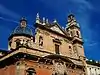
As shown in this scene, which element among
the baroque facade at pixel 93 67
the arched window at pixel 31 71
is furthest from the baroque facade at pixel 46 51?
the baroque facade at pixel 93 67

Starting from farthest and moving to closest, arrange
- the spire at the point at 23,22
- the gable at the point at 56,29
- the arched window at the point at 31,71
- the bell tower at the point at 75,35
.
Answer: the spire at the point at 23,22, the bell tower at the point at 75,35, the gable at the point at 56,29, the arched window at the point at 31,71

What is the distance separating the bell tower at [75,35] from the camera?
3406 centimetres

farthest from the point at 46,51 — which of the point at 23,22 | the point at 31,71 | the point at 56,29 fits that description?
the point at 23,22

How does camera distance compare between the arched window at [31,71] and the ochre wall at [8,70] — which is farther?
the ochre wall at [8,70]

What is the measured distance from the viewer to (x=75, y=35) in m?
34.9

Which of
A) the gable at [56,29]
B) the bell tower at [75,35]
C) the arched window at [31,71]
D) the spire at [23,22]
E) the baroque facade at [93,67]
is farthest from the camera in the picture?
the spire at [23,22]

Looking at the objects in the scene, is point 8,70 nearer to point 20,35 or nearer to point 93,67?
point 20,35

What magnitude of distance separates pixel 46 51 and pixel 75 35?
7.15 metres

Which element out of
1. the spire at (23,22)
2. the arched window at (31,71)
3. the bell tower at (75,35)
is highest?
the spire at (23,22)

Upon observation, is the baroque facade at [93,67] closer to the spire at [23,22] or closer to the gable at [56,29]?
the gable at [56,29]

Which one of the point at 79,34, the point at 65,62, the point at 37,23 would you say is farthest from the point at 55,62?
the point at 79,34

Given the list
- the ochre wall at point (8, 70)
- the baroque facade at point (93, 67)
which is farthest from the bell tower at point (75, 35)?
the ochre wall at point (8, 70)

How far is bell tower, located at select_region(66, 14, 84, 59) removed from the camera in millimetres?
34062

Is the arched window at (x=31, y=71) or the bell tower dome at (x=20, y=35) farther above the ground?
the bell tower dome at (x=20, y=35)
